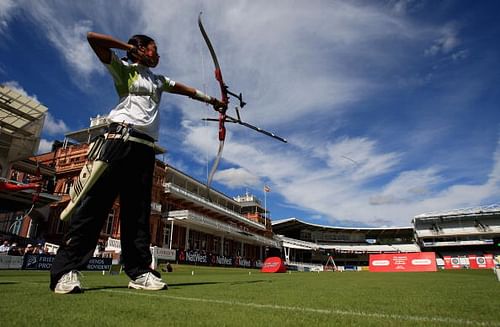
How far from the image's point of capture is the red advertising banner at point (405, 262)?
26.9 metres

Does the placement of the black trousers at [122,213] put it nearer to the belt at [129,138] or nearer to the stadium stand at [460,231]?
the belt at [129,138]

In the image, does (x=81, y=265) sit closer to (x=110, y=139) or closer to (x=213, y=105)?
(x=110, y=139)

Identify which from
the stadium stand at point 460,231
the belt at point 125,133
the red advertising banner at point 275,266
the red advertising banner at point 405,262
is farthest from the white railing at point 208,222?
the stadium stand at point 460,231

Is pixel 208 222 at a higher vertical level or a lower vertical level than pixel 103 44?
higher

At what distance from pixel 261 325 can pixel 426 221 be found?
262 ft

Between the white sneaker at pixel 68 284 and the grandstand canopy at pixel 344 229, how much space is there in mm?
71846

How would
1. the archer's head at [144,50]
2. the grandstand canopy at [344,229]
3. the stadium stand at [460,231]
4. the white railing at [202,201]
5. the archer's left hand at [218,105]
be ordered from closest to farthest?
the archer's head at [144,50], the archer's left hand at [218,105], the white railing at [202,201], the stadium stand at [460,231], the grandstand canopy at [344,229]

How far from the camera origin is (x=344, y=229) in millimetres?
79875

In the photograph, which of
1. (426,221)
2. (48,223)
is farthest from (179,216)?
(426,221)

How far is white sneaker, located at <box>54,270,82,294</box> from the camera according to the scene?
9.95ft

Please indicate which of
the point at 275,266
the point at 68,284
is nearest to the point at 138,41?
the point at 68,284

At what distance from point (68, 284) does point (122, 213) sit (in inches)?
36.4

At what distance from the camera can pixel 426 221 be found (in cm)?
7031

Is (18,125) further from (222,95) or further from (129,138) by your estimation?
(129,138)
